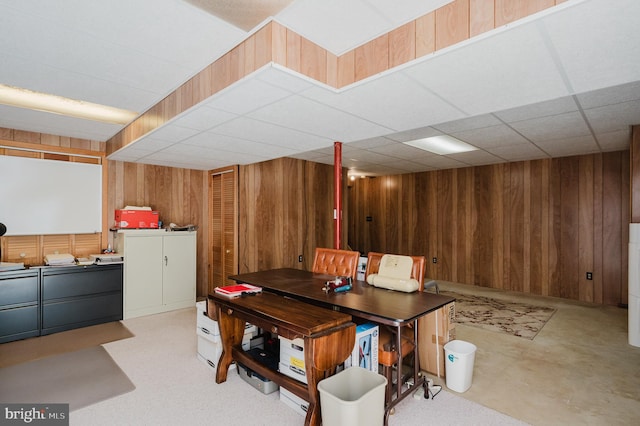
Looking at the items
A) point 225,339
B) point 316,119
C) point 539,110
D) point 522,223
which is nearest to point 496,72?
point 316,119

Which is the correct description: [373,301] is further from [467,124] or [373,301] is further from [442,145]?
[442,145]

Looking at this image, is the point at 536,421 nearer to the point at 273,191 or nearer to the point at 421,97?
the point at 421,97

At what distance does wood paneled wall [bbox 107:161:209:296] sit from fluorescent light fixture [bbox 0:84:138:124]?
1.18m

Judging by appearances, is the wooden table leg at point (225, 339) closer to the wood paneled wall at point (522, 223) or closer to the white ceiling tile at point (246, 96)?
the white ceiling tile at point (246, 96)

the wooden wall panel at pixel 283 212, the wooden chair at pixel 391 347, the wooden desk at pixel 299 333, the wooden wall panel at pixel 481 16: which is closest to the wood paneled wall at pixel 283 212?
the wooden wall panel at pixel 283 212

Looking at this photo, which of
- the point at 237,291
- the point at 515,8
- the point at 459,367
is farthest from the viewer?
the point at 237,291

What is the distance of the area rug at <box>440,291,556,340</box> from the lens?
13.8 feet

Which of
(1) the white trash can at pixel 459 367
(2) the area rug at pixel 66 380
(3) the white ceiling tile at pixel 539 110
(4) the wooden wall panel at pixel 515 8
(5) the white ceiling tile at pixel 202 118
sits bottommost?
(2) the area rug at pixel 66 380

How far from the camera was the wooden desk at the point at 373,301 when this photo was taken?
2.29 metres

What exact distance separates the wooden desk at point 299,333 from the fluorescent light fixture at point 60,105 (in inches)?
106

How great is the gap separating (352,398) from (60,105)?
4268 mm

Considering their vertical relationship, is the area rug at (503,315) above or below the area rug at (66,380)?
below

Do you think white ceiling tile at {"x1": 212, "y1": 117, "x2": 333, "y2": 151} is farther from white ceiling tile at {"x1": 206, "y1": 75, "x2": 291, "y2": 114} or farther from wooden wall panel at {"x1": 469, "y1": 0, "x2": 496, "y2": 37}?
wooden wall panel at {"x1": 469, "y1": 0, "x2": 496, "y2": 37}

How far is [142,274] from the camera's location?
187 inches
